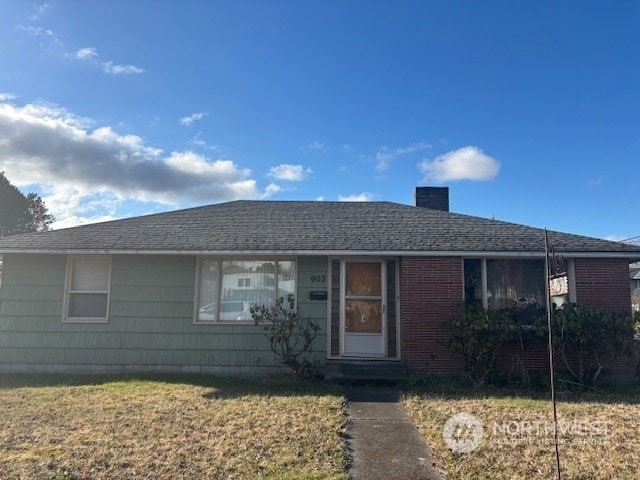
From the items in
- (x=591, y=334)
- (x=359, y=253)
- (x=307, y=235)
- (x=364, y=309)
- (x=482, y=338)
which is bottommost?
(x=482, y=338)

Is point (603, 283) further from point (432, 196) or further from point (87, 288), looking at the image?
point (87, 288)

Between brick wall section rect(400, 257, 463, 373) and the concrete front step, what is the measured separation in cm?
41

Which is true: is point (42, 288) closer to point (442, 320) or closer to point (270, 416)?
point (270, 416)

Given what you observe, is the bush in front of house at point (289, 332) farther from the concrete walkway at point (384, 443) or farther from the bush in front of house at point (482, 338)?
the bush in front of house at point (482, 338)

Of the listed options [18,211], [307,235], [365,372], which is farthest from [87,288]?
[18,211]

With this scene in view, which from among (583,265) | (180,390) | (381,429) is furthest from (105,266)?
A: (583,265)

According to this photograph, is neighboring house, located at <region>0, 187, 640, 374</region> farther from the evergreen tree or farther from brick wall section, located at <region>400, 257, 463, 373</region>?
the evergreen tree

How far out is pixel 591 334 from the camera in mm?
8117

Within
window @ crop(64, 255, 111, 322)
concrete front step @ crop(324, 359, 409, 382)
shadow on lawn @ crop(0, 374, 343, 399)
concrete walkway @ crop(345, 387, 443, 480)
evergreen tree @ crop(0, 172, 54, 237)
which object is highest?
evergreen tree @ crop(0, 172, 54, 237)

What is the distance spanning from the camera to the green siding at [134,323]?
9.35 m

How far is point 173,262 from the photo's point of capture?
965 cm

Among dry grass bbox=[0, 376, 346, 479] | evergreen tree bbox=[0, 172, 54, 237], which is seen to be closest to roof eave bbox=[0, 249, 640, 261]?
dry grass bbox=[0, 376, 346, 479]

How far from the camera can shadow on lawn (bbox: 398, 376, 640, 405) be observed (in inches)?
292

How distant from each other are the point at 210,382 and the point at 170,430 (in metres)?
2.89
